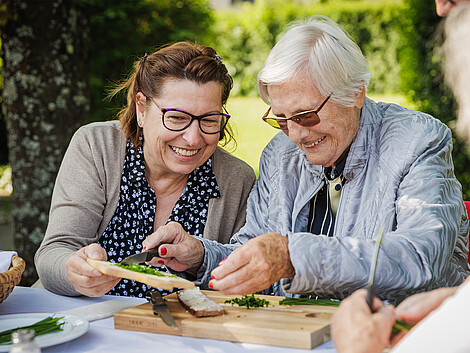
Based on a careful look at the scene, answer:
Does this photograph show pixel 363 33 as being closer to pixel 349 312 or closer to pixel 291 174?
pixel 291 174

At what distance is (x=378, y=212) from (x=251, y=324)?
2.78 ft

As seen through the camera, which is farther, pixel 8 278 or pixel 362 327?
pixel 8 278

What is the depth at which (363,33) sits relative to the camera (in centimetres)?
1088

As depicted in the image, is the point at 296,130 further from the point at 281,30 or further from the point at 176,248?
the point at 281,30

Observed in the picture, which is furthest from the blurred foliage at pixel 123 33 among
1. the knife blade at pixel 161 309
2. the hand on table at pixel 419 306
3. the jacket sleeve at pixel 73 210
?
the hand on table at pixel 419 306

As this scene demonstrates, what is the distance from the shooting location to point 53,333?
1727 millimetres

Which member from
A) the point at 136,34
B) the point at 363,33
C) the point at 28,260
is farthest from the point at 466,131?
the point at 363,33

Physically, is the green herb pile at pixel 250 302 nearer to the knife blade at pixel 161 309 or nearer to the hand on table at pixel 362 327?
the knife blade at pixel 161 309

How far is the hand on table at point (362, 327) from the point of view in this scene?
1236 mm

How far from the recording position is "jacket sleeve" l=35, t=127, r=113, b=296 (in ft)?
8.11

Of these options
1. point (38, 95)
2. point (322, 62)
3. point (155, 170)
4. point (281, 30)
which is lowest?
point (155, 170)

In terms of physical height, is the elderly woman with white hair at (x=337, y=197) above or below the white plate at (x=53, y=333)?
above

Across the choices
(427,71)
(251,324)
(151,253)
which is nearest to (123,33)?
(427,71)

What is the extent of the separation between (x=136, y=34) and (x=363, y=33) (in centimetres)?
619
